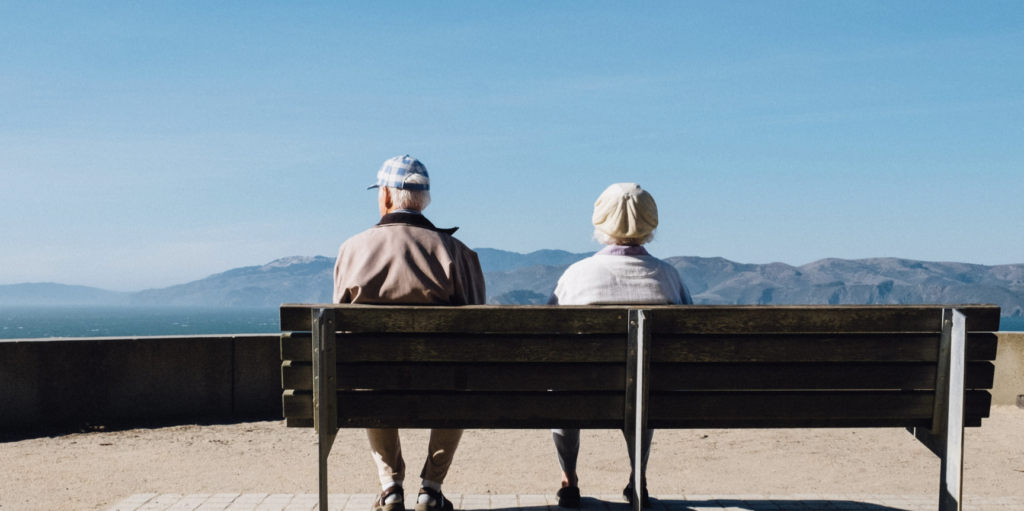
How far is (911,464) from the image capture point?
602 centimetres

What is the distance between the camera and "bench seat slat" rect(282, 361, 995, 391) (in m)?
3.28

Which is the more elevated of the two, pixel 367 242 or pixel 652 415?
pixel 367 242

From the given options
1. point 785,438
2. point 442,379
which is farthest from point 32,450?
point 785,438

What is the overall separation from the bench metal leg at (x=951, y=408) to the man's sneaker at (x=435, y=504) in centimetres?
212

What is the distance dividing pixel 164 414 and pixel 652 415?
5.52m

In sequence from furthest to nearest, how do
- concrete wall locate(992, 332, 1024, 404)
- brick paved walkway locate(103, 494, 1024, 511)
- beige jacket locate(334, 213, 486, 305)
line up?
concrete wall locate(992, 332, 1024, 404), brick paved walkway locate(103, 494, 1024, 511), beige jacket locate(334, 213, 486, 305)

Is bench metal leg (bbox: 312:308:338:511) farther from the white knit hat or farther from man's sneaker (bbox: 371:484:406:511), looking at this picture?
the white knit hat

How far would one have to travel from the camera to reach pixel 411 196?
13.0ft

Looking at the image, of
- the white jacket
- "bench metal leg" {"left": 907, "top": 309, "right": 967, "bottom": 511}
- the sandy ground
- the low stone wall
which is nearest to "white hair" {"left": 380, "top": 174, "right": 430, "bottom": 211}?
the white jacket

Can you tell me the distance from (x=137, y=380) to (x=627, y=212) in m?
5.29

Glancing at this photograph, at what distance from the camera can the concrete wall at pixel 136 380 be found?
7117 mm

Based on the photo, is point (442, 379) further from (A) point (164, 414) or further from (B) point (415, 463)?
Answer: (A) point (164, 414)

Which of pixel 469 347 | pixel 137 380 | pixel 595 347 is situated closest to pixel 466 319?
pixel 469 347

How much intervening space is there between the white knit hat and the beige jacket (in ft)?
2.34
